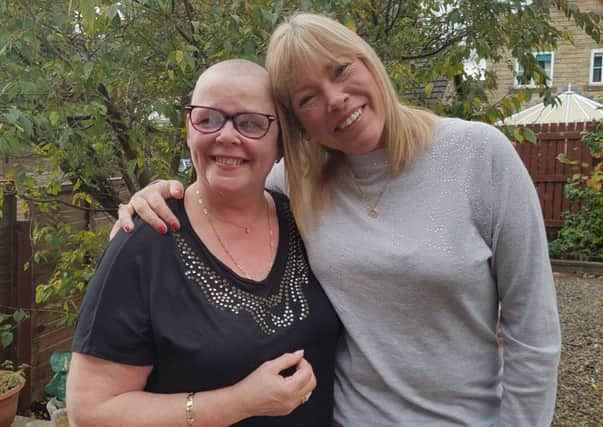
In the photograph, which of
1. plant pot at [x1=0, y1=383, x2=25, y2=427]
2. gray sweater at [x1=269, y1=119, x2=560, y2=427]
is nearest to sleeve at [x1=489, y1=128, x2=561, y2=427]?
gray sweater at [x1=269, y1=119, x2=560, y2=427]

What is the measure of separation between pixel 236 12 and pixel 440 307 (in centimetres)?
151

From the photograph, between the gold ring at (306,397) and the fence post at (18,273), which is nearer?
the gold ring at (306,397)

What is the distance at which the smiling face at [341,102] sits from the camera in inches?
63.3

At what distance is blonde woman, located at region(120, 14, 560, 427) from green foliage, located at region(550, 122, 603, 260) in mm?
8458

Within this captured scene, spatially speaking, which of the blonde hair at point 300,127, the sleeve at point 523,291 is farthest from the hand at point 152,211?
the sleeve at point 523,291

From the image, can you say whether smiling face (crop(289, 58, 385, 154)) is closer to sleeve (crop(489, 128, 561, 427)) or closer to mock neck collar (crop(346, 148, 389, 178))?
mock neck collar (crop(346, 148, 389, 178))

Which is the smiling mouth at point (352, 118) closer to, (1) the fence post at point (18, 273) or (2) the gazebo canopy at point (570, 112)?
(1) the fence post at point (18, 273)

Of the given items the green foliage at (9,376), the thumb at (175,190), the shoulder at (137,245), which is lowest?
the green foliage at (9,376)

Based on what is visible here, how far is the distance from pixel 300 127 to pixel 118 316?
79cm

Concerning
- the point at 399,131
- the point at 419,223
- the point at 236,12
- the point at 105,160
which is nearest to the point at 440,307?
the point at 419,223

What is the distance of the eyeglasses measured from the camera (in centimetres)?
156

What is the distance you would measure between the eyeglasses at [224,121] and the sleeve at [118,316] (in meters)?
0.40

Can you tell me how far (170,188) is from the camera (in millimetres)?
1698

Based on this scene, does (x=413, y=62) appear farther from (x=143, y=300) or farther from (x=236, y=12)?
(x=143, y=300)
